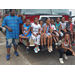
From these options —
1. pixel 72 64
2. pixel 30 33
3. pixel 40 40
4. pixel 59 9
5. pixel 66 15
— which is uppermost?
pixel 59 9

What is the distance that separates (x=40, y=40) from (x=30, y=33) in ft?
1.97

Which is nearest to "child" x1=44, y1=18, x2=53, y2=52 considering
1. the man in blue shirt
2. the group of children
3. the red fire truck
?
the group of children

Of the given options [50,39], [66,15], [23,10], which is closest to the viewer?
[50,39]

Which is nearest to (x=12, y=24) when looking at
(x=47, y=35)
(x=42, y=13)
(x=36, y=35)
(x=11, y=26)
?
(x=11, y=26)

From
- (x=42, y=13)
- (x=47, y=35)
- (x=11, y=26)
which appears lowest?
(x=47, y=35)

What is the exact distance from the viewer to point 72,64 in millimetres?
3172

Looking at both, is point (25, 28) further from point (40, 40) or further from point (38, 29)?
point (40, 40)

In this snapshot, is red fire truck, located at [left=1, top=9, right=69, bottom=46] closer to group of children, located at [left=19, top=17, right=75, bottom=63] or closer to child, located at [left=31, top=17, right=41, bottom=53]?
group of children, located at [left=19, top=17, right=75, bottom=63]

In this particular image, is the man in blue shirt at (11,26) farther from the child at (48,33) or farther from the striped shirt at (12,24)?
the child at (48,33)

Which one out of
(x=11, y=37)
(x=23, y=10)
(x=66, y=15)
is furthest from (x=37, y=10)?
(x=11, y=37)

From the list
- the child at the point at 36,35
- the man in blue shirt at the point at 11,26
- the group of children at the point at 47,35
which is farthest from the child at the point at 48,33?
the man in blue shirt at the point at 11,26

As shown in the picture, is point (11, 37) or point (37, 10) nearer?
point (11, 37)

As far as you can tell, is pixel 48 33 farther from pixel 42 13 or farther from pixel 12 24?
pixel 12 24
